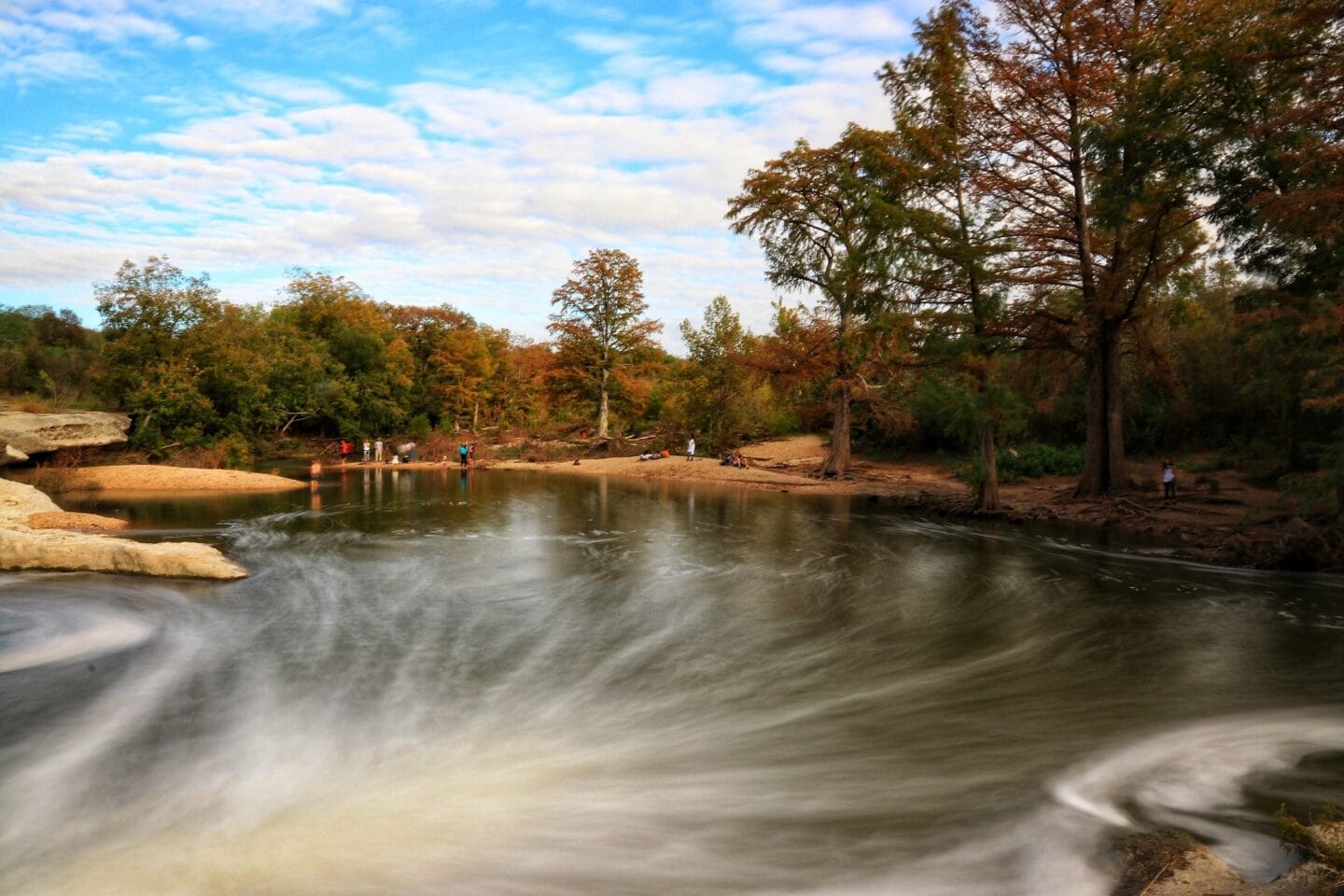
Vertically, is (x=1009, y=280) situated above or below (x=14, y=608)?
above

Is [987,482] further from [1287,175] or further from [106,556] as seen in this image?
[106,556]

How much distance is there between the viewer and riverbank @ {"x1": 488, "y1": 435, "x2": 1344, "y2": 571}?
15.1 meters

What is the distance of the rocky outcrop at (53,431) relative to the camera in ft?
84.0

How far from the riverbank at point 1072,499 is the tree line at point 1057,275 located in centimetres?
105

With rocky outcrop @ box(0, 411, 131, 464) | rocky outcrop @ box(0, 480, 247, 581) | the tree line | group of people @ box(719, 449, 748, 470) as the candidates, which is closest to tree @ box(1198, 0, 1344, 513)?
the tree line

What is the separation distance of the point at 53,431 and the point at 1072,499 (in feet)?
106

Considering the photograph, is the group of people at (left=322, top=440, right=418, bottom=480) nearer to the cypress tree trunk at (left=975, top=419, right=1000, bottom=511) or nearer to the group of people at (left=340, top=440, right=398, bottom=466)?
the group of people at (left=340, top=440, right=398, bottom=466)

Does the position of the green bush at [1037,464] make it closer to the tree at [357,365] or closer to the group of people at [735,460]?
the group of people at [735,460]

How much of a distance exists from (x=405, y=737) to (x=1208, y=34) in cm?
1800

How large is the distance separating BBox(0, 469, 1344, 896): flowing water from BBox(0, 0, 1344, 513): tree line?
Answer: 6.65 meters

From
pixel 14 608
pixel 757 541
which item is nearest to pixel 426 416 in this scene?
pixel 757 541

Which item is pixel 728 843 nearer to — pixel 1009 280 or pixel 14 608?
pixel 14 608

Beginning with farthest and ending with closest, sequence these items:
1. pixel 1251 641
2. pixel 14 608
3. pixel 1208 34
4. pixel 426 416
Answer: pixel 426 416 → pixel 1208 34 → pixel 14 608 → pixel 1251 641

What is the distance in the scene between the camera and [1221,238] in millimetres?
17328
